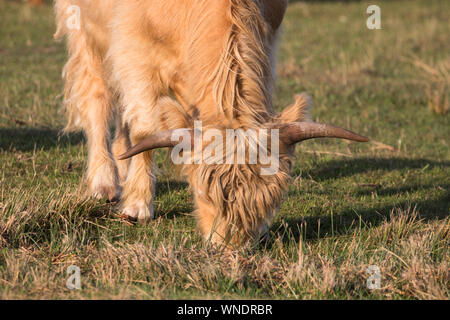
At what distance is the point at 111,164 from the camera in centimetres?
634

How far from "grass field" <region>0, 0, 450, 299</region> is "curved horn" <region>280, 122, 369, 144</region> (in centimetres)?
73

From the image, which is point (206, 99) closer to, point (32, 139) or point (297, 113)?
point (297, 113)

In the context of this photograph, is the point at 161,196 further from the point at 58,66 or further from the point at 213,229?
the point at 58,66

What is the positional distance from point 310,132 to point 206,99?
0.74 metres

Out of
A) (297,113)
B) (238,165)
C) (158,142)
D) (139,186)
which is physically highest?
(297,113)

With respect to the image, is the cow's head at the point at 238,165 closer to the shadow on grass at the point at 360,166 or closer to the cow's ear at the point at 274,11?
the cow's ear at the point at 274,11

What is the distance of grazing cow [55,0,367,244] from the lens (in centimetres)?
436

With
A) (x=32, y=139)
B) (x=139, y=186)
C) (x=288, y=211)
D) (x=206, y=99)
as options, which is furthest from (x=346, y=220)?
(x=32, y=139)

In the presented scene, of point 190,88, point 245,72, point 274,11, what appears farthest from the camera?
point 274,11

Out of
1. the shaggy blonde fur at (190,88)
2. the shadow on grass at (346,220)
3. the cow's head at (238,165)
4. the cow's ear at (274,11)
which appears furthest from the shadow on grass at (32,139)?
the cow's head at (238,165)

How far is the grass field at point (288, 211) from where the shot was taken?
4.11 metres

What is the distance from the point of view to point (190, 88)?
4.85m

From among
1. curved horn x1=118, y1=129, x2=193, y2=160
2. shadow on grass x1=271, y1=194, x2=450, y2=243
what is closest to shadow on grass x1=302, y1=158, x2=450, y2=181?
shadow on grass x1=271, y1=194, x2=450, y2=243
